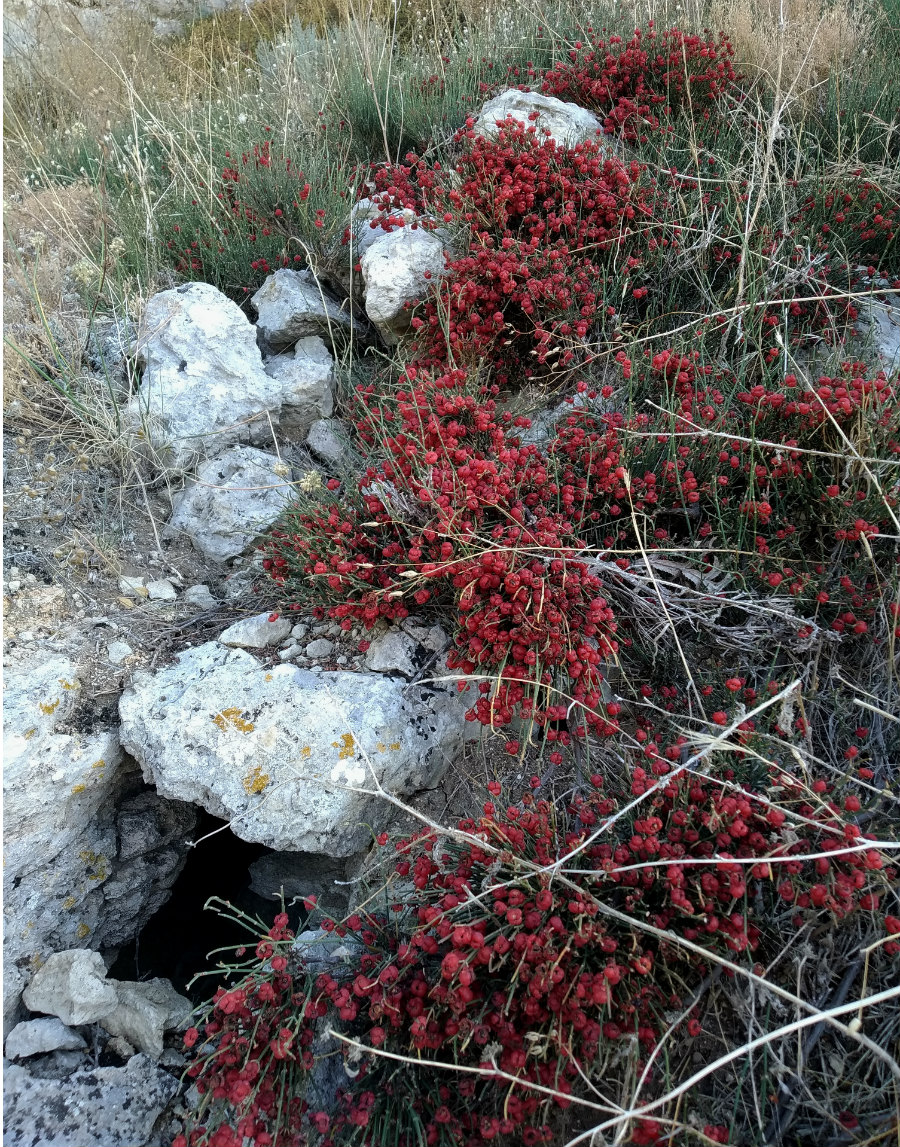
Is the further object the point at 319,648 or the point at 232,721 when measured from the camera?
the point at 319,648

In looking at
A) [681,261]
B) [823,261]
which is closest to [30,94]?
[681,261]

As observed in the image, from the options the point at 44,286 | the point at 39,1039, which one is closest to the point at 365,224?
the point at 44,286

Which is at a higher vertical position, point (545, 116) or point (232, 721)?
point (545, 116)

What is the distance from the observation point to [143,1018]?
Answer: 233cm

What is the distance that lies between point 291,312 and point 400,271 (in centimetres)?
55

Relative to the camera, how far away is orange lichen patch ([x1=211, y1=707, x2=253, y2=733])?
2.53 m

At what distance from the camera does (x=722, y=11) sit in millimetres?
4605

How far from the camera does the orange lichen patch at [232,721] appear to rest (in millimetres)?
2533

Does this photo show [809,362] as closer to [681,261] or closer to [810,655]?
[681,261]

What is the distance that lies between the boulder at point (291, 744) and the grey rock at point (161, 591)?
41cm

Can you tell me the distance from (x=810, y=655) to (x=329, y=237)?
3152mm

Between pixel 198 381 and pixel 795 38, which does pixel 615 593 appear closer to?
pixel 198 381

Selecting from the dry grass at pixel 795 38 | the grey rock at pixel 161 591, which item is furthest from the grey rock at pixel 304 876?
the dry grass at pixel 795 38

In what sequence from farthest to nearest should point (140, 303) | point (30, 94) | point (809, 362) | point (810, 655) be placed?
1. point (30, 94)
2. point (140, 303)
3. point (809, 362)
4. point (810, 655)
